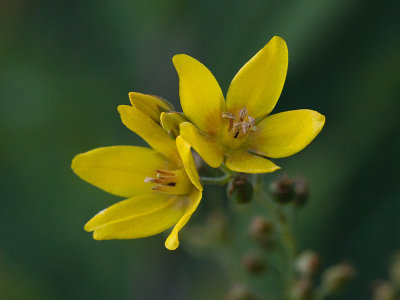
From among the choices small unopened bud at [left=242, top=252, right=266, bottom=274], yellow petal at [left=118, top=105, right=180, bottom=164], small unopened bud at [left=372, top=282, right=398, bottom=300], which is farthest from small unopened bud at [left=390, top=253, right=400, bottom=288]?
yellow petal at [left=118, top=105, right=180, bottom=164]

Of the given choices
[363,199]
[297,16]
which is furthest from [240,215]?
[297,16]

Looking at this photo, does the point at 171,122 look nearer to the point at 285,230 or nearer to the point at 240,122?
the point at 240,122

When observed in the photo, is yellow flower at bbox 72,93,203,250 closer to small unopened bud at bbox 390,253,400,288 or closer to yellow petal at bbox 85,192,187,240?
yellow petal at bbox 85,192,187,240

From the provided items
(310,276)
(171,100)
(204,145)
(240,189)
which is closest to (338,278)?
(310,276)

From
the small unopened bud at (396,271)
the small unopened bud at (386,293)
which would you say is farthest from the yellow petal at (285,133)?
the small unopened bud at (396,271)

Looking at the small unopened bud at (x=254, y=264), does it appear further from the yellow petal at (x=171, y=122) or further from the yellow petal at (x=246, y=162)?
the yellow petal at (x=171, y=122)

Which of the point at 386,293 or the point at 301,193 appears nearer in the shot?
the point at 301,193
